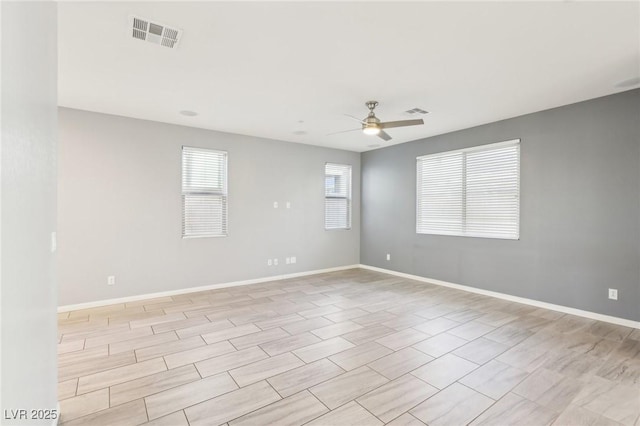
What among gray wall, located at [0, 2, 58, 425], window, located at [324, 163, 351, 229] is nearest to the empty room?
gray wall, located at [0, 2, 58, 425]

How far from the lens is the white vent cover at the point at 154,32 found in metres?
2.32

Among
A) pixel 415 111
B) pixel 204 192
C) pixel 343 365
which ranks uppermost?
pixel 415 111

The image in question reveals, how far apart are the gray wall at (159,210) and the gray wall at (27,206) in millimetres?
3000

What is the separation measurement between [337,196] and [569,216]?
4185 millimetres

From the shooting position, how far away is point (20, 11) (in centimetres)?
120

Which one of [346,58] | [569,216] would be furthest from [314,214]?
[569,216]

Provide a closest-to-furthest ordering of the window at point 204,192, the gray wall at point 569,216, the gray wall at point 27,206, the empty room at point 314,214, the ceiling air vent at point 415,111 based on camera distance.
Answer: the gray wall at point 27,206 → the empty room at point 314,214 → the gray wall at point 569,216 → the ceiling air vent at point 415,111 → the window at point 204,192

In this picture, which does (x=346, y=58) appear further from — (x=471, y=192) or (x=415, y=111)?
(x=471, y=192)

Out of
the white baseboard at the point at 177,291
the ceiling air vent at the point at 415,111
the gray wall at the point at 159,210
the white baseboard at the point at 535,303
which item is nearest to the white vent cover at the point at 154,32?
the gray wall at the point at 159,210

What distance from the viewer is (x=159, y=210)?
4.90 m

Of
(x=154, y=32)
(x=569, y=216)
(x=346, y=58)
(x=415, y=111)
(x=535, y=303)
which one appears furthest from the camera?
(x=535, y=303)

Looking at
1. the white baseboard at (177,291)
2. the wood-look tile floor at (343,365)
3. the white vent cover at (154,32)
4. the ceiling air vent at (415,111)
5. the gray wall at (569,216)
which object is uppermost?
the white vent cover at (154,32)

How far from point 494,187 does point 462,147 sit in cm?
89

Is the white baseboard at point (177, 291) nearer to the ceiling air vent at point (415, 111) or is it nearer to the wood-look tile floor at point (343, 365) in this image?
the wood-look tile floor at point (343, 365)
